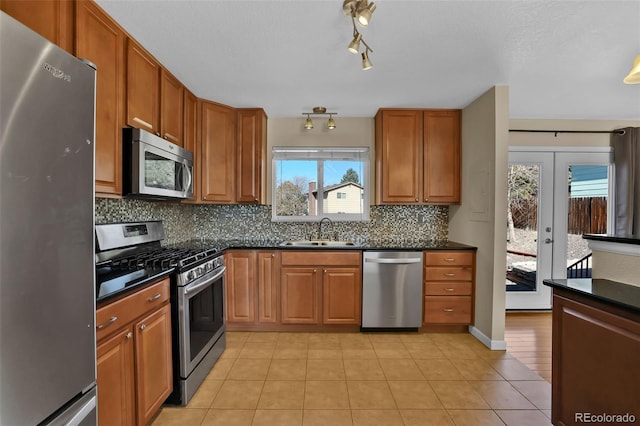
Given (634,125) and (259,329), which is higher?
(634,125)

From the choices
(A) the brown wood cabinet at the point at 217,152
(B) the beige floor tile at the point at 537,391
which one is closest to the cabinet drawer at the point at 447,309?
(B) the beige floor tile at the point at 537,391

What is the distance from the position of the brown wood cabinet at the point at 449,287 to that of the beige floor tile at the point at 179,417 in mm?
2255

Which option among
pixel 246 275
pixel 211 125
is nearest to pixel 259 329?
pixel 246 275

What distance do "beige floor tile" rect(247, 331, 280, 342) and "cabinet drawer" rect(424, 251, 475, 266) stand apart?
1.76 metres

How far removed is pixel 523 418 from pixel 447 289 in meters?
1.34

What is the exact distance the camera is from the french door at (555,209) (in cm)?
371

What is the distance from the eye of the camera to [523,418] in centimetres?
187

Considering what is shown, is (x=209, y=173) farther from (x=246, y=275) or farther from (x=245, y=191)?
(x=246, y=275)

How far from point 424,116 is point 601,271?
2.23 m

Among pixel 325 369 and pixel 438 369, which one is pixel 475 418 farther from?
pixel 325 369

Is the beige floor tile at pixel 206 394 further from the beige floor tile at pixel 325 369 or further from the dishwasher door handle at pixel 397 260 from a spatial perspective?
the dishwasher door handle at pixel 397 260

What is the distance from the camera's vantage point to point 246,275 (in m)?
3.12

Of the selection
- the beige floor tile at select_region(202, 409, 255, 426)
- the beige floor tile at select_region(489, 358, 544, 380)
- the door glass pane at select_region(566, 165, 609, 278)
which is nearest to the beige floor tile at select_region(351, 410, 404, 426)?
the beige floor tile at select_region(202, 409, 255, 426)

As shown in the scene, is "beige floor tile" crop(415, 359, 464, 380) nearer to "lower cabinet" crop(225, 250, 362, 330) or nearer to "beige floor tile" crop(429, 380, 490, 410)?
"beige floor tile" crop(429, 380, 490, 410)
